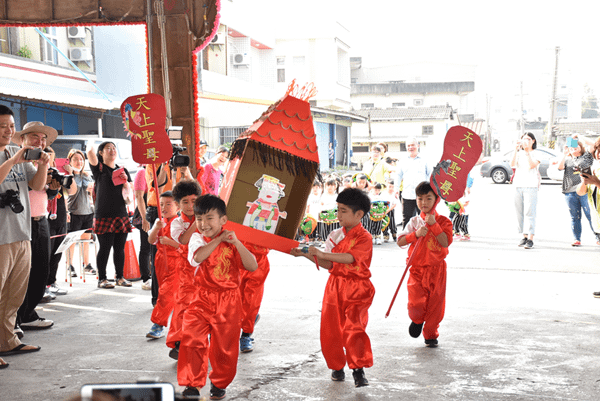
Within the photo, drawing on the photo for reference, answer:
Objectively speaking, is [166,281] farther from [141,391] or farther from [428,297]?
[141,391]

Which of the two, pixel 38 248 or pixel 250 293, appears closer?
pixel 250 293

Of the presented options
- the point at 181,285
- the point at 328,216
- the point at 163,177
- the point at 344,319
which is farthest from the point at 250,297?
the point at 328,216

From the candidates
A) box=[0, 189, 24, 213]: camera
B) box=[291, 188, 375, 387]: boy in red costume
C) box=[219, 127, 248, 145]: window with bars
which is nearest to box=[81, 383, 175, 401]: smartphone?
box=[291, 188, 375, 387]: boy in red costume

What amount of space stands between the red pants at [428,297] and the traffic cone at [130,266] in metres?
3.96

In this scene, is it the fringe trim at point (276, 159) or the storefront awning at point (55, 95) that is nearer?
the fringe trim at point (276, 159)

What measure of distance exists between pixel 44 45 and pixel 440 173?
41.8 feet

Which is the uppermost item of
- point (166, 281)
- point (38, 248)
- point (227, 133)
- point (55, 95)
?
point (55, 95)

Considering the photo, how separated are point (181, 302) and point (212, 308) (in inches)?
28.9

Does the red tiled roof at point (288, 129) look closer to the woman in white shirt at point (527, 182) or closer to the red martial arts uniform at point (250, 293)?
the red martial arts uniform at point (250, 293)

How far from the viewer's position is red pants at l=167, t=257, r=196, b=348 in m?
4.02

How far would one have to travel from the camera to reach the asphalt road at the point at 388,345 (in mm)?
3549

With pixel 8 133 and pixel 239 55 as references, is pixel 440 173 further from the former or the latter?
pixel 239 55

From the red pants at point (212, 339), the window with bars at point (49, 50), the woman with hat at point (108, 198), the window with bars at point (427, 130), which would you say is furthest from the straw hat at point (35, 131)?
the window with bars at point (427, 130)

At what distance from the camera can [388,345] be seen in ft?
14.5
